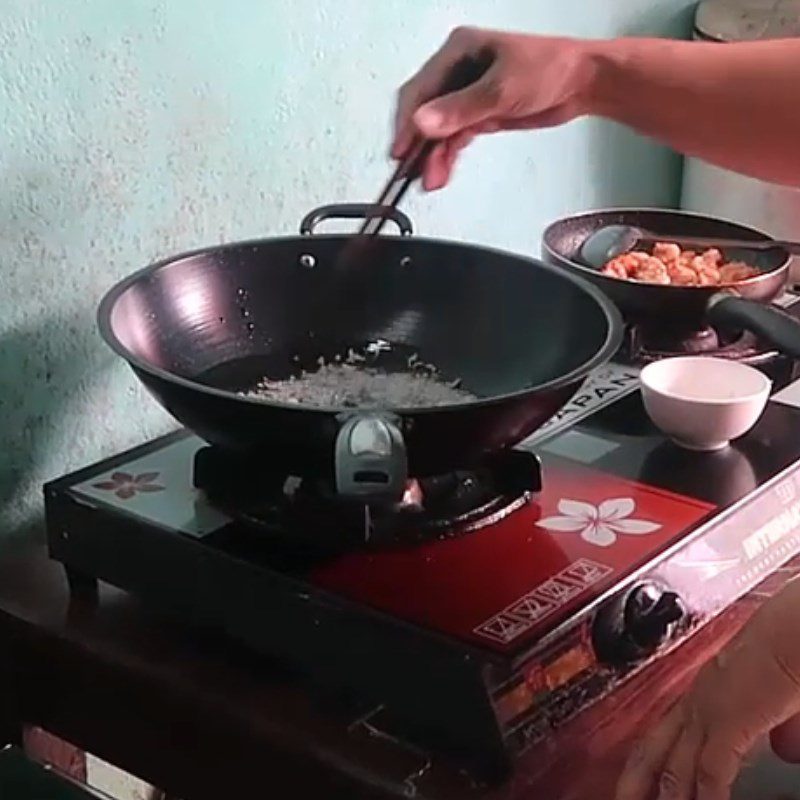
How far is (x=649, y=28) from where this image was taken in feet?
6.08

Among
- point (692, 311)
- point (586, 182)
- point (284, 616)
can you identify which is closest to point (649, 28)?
point (586, 182)

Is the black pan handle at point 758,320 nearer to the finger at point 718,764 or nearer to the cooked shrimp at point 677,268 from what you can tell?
the cooked shrimp at point 677,268

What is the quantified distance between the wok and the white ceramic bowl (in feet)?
0.38

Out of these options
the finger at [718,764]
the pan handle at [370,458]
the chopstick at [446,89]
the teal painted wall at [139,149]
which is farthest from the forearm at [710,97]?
the finger at [718,764]

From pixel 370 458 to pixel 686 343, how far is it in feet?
2.09

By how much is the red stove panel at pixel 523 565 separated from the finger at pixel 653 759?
96 mm

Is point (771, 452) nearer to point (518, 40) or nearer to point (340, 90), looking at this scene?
point (518, 40)

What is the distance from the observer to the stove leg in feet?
3.69

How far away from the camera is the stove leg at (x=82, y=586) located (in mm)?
1126

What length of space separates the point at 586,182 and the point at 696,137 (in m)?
0.51

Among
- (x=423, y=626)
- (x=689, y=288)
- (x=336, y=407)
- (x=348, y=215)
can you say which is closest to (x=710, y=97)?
(x=689, y=288)

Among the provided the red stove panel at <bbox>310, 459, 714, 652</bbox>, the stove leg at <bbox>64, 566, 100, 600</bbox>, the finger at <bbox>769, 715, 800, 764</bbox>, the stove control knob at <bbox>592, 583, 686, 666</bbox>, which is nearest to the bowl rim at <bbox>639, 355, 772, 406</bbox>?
the red stove panel at <bbox>310, 459, 714, 652</bbox>

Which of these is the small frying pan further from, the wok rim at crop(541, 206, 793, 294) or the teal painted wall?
the teal painted wall

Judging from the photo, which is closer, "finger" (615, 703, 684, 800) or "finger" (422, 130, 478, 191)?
"finger" (615, 703, 684, 800)
